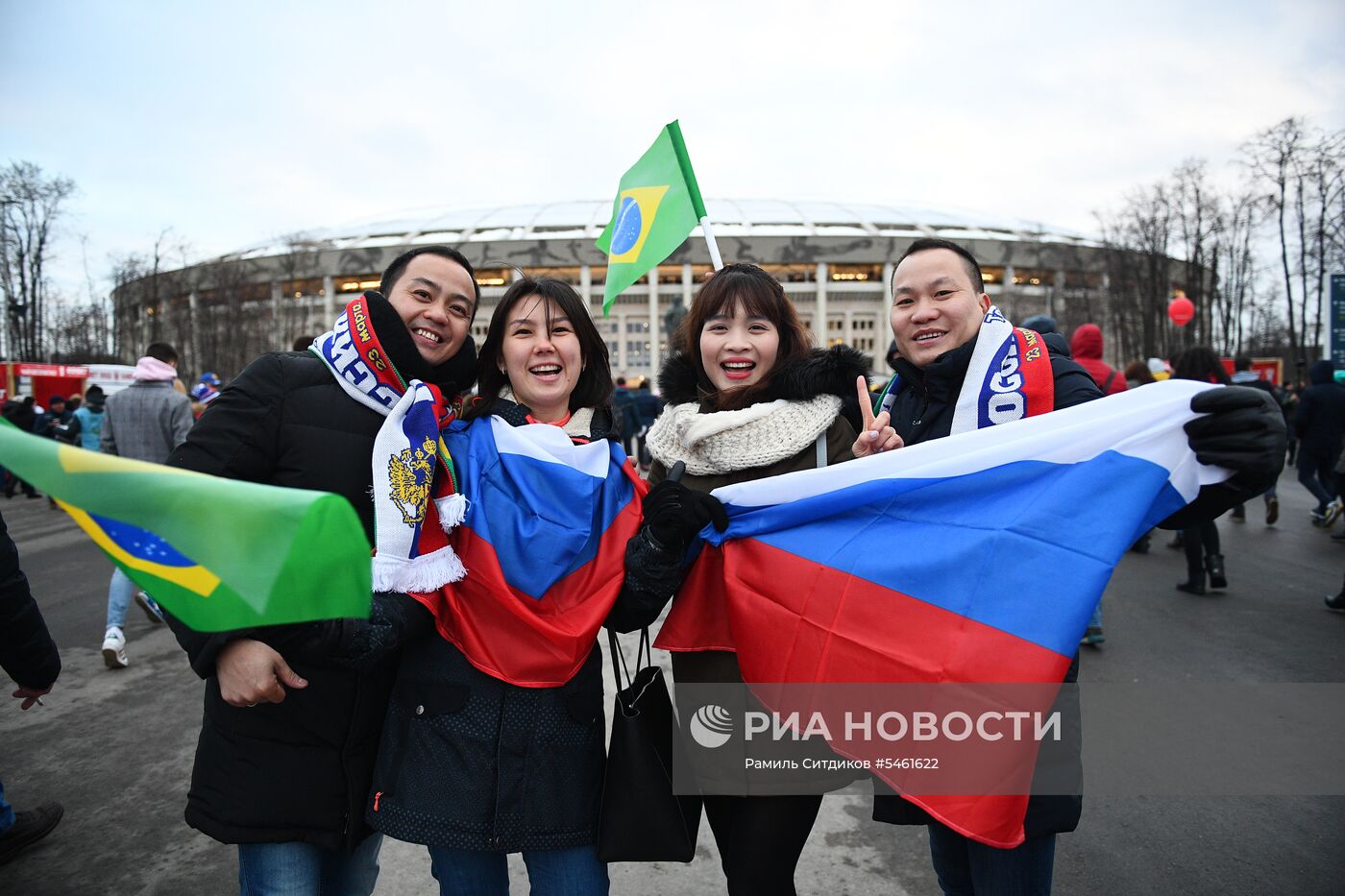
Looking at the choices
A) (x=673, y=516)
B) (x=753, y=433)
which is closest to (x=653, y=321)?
(x=753, y=433)

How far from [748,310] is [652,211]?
1.55m

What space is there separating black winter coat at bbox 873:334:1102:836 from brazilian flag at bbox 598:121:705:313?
1484mm

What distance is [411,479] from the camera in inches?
65.5

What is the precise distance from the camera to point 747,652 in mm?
1855

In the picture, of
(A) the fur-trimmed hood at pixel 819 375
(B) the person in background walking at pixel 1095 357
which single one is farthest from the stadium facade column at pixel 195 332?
(A) the fur-trimmed hood at pixel 819 375

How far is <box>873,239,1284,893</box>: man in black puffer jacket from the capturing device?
1.53m

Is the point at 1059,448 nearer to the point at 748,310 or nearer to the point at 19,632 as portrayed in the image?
the point at 748,310

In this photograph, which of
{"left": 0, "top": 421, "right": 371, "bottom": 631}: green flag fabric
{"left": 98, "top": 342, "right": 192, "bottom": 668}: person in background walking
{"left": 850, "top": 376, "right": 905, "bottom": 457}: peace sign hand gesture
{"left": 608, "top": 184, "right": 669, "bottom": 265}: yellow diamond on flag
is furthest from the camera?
{"left": 98, "top": 342, "right": 192, "bottom": 668}: person in background walking

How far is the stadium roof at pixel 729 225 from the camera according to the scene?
60.3 meters

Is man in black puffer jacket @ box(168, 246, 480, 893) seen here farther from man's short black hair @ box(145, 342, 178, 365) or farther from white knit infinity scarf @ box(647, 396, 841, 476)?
man's short black hair @ box(145, 342, 178, 365)

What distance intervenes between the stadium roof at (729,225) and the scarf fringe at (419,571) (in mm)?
57343

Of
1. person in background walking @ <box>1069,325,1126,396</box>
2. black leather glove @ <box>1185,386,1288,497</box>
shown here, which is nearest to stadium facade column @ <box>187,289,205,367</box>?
person in background walking @ <box>1069,325,1126,396</box>

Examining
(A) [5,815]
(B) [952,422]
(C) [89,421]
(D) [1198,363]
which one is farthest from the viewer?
(C) [89,421]

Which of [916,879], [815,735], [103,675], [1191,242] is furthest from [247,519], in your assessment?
[1191,242]
